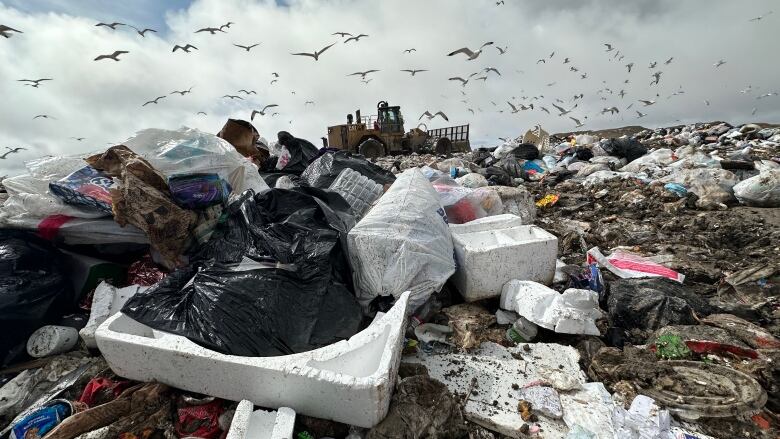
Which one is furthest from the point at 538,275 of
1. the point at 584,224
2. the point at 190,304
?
the point at 584,224

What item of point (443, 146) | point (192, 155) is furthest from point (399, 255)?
point (443, 146)

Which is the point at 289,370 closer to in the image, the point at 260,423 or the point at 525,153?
the point at 260,423

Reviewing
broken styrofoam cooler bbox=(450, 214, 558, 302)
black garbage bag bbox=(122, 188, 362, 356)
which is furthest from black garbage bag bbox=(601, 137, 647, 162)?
black garbage bag bbox=(122, 188, 362, 356)

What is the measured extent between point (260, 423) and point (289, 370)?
0.65 ft

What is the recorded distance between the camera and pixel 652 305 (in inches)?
67.1

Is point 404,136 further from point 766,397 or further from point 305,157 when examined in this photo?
point 766,397

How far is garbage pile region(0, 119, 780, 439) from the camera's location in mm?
1156

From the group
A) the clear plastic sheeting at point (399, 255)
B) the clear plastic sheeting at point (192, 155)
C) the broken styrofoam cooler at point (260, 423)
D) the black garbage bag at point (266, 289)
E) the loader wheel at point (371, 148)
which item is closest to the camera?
the broken styrofoam cooler at point (260, 423)

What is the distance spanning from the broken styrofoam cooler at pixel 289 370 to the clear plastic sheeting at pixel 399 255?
0.29m

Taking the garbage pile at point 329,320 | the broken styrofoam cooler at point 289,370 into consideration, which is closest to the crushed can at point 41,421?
the garbage pile at point 329,320

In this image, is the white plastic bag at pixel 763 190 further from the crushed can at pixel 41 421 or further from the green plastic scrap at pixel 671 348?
the crushed can at pixel 41 421

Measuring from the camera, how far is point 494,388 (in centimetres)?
136

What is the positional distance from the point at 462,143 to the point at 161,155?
14199mm

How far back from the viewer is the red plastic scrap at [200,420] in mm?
1161
